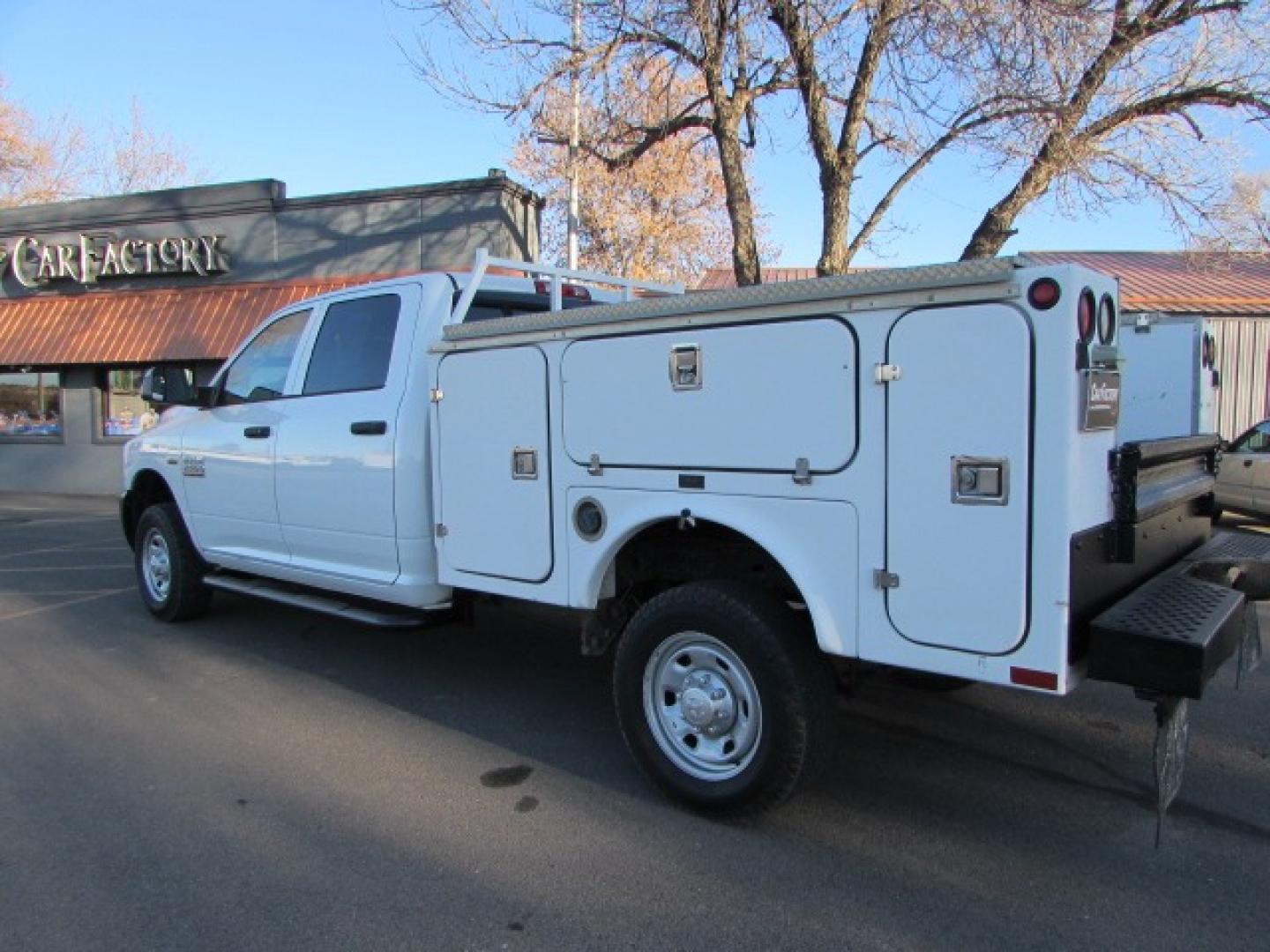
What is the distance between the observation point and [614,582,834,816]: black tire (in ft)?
10.8

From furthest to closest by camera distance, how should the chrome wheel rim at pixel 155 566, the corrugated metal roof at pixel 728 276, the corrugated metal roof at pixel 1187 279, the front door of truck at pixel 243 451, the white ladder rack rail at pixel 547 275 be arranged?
the corrugated metal roof at pixel 728 276 < the corrugated metal roof at pixel 1187 279 < the chrome wheel rim at pixel 155 566 < the front door of truck at pixel 243 451 < the white ladder rack rail at pixel 547 275

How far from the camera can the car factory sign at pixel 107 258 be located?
16312mm

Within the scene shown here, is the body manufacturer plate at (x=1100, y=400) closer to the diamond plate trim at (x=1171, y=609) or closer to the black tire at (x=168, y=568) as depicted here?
the diamond plate trim at (x=1171, y=609)

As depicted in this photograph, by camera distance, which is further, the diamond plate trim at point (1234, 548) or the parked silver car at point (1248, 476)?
the parked silver car at point (1248, 476)

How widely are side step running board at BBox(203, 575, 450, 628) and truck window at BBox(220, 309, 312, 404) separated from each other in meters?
1.20

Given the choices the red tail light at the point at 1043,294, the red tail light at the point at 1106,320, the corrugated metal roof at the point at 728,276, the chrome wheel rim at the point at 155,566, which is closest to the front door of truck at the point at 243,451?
Answer: the chrome wheel rim at the point at 155,566

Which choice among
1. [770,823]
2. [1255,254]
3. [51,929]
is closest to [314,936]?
[51,929]

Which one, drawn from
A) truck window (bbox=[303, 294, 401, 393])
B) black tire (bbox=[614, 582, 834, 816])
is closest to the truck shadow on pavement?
black tire (bbox=[614, 582, 834, 816])

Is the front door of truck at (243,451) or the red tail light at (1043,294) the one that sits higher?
the red tail light at (1043,294)

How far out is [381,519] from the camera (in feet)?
15.9

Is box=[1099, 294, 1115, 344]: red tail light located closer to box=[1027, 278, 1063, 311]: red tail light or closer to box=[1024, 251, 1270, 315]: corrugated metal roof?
box=[1027, 278, 1063, 311]: red tail light

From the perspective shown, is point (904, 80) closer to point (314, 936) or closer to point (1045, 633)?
point (1045, 633)

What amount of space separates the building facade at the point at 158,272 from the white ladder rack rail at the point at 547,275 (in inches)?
356

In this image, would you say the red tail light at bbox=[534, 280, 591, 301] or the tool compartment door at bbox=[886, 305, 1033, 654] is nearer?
the tool compartment door at bbox=[886, 305, 1033, 654]
